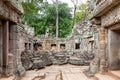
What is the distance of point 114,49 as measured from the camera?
16.9ft

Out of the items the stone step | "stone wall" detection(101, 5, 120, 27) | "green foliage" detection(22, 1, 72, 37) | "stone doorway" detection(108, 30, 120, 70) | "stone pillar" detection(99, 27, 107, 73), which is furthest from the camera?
"green foliage" detection(22, 1, 72, 37)

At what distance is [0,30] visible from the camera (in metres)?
4.81

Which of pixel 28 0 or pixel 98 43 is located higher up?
pixel 28 0

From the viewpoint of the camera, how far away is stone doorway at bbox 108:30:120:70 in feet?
16.9

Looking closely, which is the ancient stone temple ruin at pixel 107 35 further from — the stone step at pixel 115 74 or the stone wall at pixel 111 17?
the stone step at pixel 115 74

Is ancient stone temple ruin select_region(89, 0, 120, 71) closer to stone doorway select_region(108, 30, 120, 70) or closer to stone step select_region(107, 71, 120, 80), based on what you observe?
stone doorway select_region(108, 30, 120, 70)

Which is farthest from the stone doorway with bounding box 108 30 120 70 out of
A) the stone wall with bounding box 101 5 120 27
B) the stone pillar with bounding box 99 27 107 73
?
the stone wall with bounding box 101 5 120 27

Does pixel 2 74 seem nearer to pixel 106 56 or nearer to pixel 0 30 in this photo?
pixel 0 30

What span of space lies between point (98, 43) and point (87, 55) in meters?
5.37

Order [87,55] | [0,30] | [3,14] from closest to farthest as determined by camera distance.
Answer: [3,14] → [0,30] → [87,55]

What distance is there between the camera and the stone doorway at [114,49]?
5156 mm

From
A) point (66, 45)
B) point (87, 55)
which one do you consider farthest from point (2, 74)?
point (66, 45)

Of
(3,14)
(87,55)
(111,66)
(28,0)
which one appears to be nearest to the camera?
(3,14)

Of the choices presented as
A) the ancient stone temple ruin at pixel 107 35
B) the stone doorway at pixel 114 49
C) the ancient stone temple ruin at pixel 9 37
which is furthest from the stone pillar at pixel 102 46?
the ancient stone temple ruin at pixel 9 37
